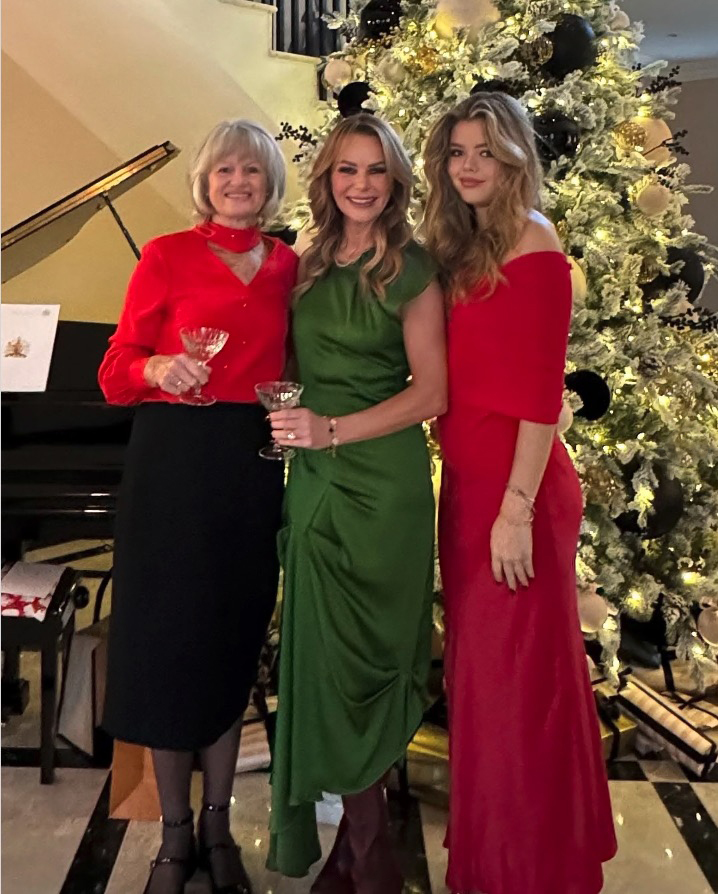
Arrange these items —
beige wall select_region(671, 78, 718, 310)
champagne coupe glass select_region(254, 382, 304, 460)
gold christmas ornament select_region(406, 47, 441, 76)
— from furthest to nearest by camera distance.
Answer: beige wall select_region(671, 78, 718, 310)
gold christmas ornament select_region(406, 47, 441, 76)
champagne coupe glass select_region(254, 382, 304, 460)

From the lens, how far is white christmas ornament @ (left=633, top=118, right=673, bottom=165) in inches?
127

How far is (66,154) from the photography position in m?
4.27

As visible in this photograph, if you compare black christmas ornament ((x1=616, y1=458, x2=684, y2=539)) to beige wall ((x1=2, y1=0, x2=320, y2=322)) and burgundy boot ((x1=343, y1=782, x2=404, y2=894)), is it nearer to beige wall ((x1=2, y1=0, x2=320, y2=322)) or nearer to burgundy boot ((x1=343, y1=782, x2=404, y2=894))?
burgundy boot ((x1=343, y1=782, x2=404, y2=894))

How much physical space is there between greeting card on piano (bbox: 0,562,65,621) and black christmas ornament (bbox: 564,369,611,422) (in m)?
1.73

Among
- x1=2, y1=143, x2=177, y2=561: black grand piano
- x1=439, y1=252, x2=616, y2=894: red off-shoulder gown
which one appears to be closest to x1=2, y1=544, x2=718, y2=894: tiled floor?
x1=439, y1=252, x2=616, y2=894: red off-shoulder gown

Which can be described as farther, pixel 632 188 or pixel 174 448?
pixel 632 188

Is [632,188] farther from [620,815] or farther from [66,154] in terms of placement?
[66,154]

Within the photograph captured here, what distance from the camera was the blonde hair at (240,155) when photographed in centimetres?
175

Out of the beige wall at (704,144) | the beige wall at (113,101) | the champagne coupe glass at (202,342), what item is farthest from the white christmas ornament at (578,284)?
the beige wall at (704,144)

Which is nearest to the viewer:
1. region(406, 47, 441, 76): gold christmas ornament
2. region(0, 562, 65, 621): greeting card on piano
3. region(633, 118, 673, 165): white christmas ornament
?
region(0, 562, 65, 621): greeting card on piano

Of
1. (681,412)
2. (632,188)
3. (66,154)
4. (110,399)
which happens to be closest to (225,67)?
(66,154)

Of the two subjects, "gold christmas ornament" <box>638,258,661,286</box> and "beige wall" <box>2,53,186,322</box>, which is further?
"beige wall" <box>2,53,186,322</box>

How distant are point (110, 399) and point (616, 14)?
8.18 feet

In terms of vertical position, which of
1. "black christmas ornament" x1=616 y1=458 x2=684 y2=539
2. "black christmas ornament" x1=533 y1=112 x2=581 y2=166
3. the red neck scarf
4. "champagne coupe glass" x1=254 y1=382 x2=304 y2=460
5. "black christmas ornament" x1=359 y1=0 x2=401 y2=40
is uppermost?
"black christmas ornament" x1=359 y1=0 x2=401 y2=40
